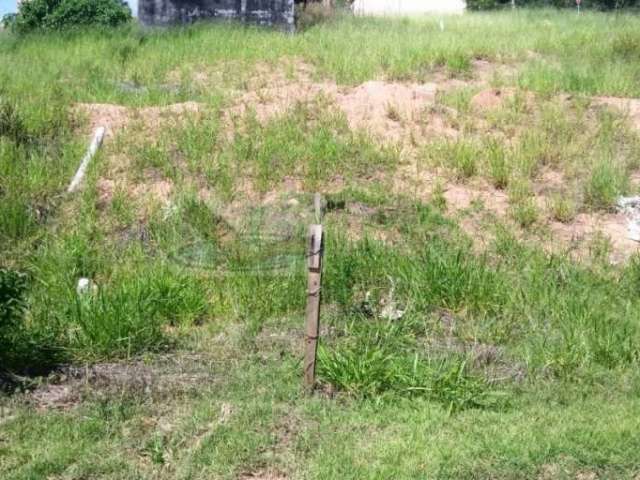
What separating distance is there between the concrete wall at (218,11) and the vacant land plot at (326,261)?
3.12 m

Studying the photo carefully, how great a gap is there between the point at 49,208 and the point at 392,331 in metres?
3.82

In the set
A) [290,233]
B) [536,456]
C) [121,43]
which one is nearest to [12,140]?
[290,233]

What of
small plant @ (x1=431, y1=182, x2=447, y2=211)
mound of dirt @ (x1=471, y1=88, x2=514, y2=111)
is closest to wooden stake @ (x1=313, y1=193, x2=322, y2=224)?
small plant @ (x1=431, y1=182, x2=447, y2=211)

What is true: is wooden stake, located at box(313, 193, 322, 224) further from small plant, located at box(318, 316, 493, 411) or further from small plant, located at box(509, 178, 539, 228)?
small plant, located at box(318, 316, 493, 411)

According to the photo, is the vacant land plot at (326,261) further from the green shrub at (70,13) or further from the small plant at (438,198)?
the green shrub at (70,13)

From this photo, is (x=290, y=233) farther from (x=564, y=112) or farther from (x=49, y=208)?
(x=564, y=112)

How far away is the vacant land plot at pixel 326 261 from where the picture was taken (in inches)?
154

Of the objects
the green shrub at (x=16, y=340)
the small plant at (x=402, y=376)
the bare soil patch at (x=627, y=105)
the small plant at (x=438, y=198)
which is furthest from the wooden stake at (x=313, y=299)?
the bare soil patch at (x=627, y=105)

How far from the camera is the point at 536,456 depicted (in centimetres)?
371

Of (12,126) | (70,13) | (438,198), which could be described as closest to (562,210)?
(438,198)

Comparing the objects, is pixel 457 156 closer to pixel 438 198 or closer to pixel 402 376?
pixel 438 198

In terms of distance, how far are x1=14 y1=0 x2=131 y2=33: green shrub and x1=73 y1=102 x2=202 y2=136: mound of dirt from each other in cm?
871

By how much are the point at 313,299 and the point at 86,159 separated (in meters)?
4.59

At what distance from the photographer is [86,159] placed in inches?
317
